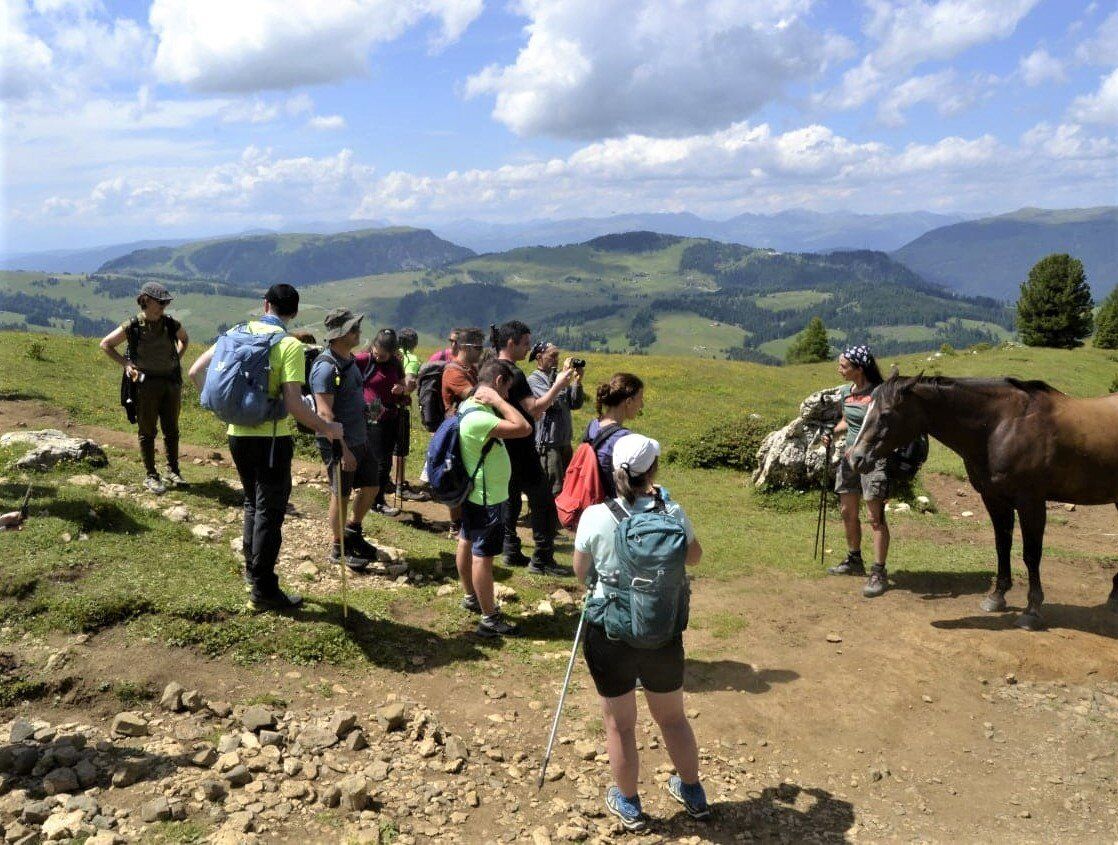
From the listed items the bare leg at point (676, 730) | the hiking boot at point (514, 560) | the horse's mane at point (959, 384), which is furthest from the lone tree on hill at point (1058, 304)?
the bare leg at point (676, 730)

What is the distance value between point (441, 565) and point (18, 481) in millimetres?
5839

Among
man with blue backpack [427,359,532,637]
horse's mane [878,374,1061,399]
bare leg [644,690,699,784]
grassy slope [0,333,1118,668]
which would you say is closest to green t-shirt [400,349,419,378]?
grassy slope [0,333,1118,668]

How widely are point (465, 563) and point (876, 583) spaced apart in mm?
5605

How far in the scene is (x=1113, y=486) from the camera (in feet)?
28.3

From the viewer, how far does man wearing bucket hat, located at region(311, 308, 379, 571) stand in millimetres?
7820

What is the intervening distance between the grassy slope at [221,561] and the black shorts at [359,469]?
1.27 m

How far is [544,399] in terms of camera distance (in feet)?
25.5

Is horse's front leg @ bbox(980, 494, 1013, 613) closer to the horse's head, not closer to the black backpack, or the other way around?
the black backpack

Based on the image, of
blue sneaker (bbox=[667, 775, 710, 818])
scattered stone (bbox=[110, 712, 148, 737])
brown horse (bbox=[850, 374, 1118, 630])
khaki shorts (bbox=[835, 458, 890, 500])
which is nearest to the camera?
blue sneaker (bbox=[667, 775, 710, 818])

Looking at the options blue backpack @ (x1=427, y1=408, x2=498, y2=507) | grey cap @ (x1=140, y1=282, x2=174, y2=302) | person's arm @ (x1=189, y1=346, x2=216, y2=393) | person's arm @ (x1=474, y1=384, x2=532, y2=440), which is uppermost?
grey cap @ (x1=140, y1=282, x2=174, y2=302)

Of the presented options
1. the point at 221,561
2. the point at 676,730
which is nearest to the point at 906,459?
the point at 676,730

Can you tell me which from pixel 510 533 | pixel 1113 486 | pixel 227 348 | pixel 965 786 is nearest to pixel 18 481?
pixel 227 348

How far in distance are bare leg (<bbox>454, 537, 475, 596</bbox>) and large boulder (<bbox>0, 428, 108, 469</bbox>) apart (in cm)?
695

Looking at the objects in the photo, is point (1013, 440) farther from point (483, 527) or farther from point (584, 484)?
point (483, 527)
